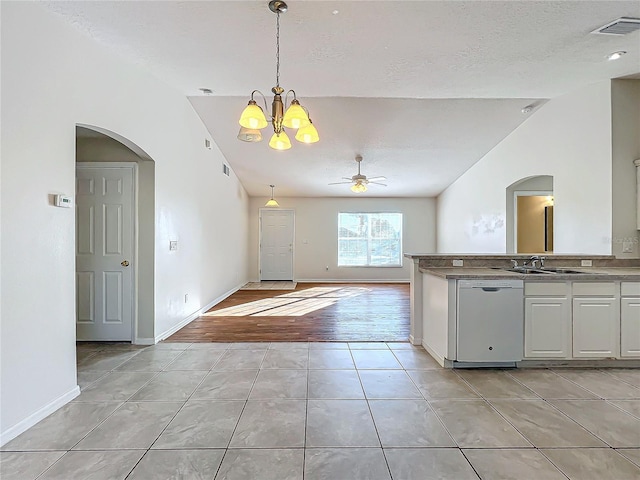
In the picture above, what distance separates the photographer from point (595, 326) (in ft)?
9.93

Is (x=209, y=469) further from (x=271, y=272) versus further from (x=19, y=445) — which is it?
(x=271, y=272)

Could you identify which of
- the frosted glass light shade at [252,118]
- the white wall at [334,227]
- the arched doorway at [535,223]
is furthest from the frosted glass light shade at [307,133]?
the white wall at [334,227]

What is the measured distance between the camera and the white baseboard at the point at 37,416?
1.97 meters

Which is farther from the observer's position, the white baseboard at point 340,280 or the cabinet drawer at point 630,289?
the white baseboard at point 340,280

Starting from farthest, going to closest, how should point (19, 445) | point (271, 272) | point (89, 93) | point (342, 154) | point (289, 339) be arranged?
point (271, 272)
point (342, 154)
point (289, 339)
point (89, 93)
point (19, 445)

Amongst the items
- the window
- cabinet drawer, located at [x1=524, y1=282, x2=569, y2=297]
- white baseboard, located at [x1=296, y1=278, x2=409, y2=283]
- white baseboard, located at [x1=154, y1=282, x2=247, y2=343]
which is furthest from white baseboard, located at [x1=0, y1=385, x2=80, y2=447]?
the window

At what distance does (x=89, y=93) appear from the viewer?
271cm

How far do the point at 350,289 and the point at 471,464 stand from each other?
6090mm

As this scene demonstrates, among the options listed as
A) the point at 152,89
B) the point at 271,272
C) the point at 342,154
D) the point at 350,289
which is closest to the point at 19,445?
the point at 152,89

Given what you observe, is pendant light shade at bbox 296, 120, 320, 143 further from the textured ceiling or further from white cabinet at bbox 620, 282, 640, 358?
white cabinet at bbox 620, 282, 640, 358

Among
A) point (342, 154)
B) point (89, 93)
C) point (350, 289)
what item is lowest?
point (350, 289)

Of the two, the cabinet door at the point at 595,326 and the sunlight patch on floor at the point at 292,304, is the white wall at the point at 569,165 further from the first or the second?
the sunlight patch on floor at the point at 292,304

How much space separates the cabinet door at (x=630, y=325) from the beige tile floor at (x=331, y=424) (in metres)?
0.23

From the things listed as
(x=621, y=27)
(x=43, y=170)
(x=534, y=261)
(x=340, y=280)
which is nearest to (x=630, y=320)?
(x=534, y=261)
